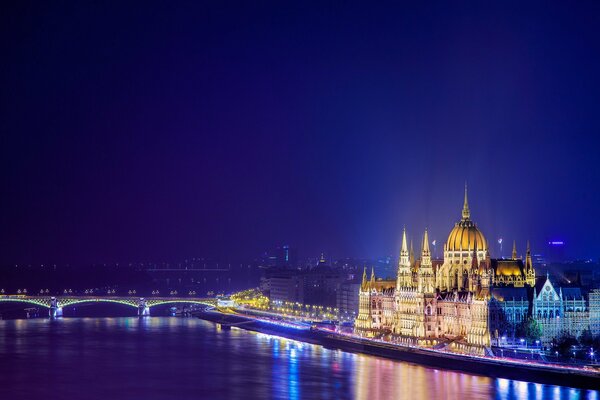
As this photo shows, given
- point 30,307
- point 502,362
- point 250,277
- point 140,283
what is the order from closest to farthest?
point 502,362, point 30,307, point 140,283, point 250,277

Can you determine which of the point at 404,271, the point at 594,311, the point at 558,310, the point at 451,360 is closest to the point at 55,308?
the point at 404,271

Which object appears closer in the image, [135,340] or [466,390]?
[466,390]

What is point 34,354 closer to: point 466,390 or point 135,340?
point 135,340

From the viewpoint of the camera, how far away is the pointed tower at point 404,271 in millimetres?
85000

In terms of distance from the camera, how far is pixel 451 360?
67.9 meters

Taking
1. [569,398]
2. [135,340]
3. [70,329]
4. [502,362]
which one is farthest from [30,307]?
[569,398]

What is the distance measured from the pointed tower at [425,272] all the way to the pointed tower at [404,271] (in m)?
1.22

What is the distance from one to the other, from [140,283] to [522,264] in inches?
3981

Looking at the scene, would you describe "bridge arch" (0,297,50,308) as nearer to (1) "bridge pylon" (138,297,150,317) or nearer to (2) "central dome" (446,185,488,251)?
(1) "bridge pylon" (138,297,150,317)

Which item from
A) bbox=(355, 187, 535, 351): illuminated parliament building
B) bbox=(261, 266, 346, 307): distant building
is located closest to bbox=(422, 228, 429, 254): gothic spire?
bbox=(355, 187, 535, 351): illuminated parliament building

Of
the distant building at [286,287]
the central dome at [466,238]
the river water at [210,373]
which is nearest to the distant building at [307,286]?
the distant building at [286,287]

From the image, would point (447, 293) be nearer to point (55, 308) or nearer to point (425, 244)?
point (425, 244)

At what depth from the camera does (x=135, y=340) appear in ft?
273

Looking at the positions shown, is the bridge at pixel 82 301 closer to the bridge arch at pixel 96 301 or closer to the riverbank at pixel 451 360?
the bridge arch at pixel 96 301
